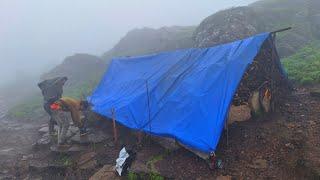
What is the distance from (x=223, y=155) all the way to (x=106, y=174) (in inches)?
102

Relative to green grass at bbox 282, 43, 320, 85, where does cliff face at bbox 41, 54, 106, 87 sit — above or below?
below

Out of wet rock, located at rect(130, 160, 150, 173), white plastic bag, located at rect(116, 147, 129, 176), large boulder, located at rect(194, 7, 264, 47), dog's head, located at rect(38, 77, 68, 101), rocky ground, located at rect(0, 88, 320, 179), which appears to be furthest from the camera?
large boulder, located at rect(194, 7, 264, 47)

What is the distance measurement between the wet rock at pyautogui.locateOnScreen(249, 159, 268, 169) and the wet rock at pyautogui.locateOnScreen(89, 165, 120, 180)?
111 inches

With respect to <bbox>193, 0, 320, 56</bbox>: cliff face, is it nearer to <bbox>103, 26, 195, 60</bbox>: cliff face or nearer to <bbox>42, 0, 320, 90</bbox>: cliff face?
<bbox>42, 0, 320, 90</bbox>: cliff face

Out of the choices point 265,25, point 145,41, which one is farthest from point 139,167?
point 145,41

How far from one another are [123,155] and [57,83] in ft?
12.5

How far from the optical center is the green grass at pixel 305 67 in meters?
10.9

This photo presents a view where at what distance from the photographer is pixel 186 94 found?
8406mm

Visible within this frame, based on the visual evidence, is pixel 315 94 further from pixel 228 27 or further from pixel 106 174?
pixel 228 27

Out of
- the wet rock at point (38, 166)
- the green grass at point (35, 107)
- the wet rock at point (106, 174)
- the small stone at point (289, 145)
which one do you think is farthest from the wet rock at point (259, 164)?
the green grass at point (35, 107)

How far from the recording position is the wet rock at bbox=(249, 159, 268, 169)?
22.5 feet

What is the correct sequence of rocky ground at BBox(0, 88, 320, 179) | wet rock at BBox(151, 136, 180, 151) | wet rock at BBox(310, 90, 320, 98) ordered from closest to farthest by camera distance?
rocky ground at BBox(0, 88, 320, 179)
wet rock at BBox(151, 136, 180, 151)
wet rock at BBox(310, 90, 320, 98)

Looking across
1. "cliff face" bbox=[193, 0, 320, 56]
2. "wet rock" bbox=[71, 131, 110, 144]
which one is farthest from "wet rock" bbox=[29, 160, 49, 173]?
"cliff face" bbox=[193, 0, 320, 56]

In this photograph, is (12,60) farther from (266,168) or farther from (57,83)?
(266,168)
